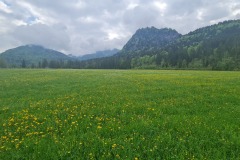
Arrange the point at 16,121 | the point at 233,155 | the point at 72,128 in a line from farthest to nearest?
1. the point at 16,121
2. the point at 72,128
3. the point at 233,155

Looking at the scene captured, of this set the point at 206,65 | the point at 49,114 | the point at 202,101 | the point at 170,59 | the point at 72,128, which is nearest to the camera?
the point at 72,128

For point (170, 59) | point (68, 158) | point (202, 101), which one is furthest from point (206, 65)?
point (68, 158)

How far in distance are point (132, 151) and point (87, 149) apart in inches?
58.3

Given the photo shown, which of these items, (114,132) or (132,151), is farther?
(114,132)

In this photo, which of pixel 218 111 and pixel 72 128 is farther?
pixel 218 111

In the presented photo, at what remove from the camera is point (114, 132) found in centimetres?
800

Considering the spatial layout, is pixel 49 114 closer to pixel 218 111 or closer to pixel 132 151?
pixel 132 151

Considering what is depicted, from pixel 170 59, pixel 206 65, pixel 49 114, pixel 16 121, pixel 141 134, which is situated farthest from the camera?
pixel 170 59

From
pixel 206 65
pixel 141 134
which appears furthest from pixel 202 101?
pixel 206 65

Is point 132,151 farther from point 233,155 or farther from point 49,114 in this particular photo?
point 49,114

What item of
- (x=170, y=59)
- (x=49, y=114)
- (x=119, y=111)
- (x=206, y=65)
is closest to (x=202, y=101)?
(x=119, y=111)

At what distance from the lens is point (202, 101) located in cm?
1347

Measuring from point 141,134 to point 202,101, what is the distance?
734 centimetres

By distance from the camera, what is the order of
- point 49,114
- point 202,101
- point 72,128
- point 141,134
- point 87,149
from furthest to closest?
point 202,101 → point 49,114 → point 72,128 → point 141,134 → point 87,149
